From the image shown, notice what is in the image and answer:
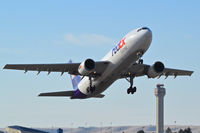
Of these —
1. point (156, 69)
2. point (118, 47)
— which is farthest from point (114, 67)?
point (156, 69)

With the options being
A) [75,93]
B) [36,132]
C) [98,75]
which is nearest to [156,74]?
[98,75]

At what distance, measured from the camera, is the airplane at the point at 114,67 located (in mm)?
49031

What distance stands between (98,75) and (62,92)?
34.4 feet

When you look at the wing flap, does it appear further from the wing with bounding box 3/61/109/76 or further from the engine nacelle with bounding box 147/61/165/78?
the wing with bounding box 3/61/109/76

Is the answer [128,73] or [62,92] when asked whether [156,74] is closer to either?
[128,73]

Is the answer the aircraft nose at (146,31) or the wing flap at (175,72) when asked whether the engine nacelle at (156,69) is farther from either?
the aircraft nose at (146,31)

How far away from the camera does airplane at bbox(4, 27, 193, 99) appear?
1930 inches

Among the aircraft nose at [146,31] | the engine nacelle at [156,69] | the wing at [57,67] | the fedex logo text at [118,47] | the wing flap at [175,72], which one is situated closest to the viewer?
the aircraft nose at [146,31]

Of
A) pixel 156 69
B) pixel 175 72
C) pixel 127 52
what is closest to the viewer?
pixel 127 52

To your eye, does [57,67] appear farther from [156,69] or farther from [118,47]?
[156,69]

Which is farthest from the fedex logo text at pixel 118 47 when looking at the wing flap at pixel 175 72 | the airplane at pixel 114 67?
the wing flap at pixel 175 72

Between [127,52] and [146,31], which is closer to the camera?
[146,31]

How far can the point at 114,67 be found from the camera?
166 feet

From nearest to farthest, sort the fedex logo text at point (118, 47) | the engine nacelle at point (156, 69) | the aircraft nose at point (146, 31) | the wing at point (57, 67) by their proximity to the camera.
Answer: the aircraft nose at point (146, 31), the fedex logo text at point (118, 47), the wing at point (57, 67), the engine nacelle at point (156, 69)
